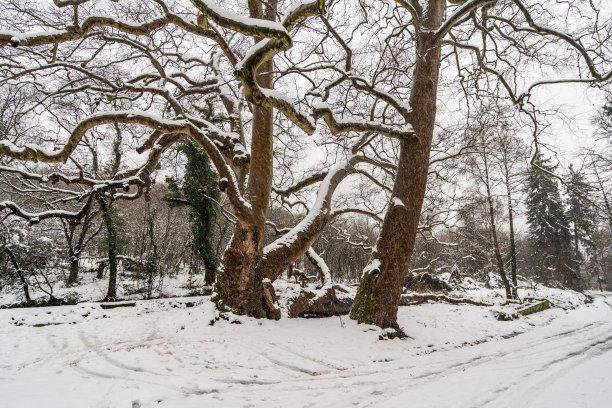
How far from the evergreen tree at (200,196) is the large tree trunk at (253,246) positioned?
8555mm

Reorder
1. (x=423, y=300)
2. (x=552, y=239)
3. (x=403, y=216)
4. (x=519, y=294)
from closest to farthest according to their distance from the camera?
(x=403, y=216) < (x=423, y=300) < (x=519, y=294) < (x=552, y=239)

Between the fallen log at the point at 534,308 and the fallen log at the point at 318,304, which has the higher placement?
the fallen log at the point at 318,304

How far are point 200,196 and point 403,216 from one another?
1136 centimetres

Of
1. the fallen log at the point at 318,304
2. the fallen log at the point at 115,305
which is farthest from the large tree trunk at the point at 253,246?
the fallen log at the point at 115,305

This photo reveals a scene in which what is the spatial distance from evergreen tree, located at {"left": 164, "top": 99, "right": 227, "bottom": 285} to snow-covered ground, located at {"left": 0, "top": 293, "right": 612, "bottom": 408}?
6879mm

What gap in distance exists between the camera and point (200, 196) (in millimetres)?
13859

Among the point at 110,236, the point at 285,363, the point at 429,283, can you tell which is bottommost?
the point at 285,363

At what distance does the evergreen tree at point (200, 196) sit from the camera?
13.6 meters

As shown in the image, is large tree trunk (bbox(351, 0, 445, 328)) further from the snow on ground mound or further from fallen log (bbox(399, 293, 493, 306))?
the snow on ground mound

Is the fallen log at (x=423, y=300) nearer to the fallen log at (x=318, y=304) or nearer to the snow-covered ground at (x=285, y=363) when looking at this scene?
the snow-covered ground at (x=285, y=363)

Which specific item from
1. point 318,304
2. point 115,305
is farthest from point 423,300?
point 115,305

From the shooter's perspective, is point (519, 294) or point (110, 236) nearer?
point (110, 236)

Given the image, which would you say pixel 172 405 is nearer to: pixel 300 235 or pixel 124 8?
pixel 300 235

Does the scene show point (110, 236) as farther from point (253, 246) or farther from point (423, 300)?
point (423, 300)
